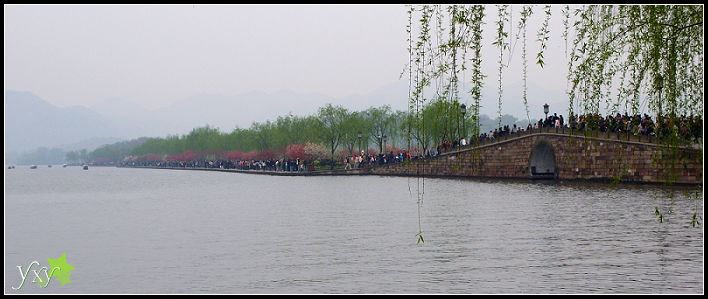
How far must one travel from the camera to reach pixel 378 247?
16984 millimetres

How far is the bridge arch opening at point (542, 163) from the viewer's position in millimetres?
48250

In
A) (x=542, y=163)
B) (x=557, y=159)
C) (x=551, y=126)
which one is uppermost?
(x=551, y=126)

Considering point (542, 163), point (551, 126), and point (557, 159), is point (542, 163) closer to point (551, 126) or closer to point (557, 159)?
point (557, 159)

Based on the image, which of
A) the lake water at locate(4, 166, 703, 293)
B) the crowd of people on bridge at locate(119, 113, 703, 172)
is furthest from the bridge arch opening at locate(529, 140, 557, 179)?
the lake water at locate(4, 166, 703, 293)

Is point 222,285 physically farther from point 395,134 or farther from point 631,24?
point 395,134

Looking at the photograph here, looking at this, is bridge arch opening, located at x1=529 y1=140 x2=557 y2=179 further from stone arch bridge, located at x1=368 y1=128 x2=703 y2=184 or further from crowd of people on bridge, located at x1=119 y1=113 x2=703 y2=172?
crowd of people on bridge, located at x1=119 y1=113 x2=703 y2=172

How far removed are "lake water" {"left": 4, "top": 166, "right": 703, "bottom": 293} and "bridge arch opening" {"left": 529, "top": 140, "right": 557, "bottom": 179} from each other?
17080 mm

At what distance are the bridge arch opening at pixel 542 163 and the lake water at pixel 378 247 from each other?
56.0 feet

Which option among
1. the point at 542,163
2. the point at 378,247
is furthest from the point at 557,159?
the point at 378,247

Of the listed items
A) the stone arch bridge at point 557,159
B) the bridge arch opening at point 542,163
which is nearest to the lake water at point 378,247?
the stone arch bridge at point 557,159

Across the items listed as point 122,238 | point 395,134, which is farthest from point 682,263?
point 395,134

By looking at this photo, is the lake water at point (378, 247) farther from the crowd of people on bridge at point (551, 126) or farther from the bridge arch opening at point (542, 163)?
the bridge arch opening at point (542, 163)

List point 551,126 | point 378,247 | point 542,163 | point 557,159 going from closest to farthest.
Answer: point 378,247
point 551,126
point 557,159
point 542,163

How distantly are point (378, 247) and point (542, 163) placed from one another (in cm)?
3375
